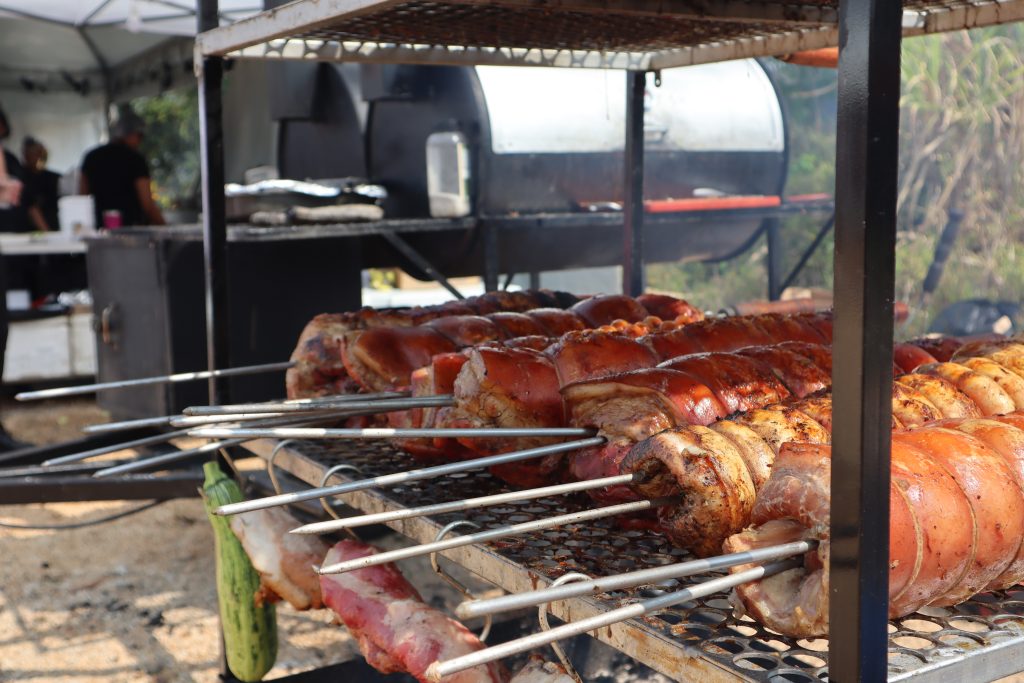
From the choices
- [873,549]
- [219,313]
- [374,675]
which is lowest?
[374,675]

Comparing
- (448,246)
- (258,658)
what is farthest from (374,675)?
(448,246)

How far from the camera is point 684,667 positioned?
1290 millimetres

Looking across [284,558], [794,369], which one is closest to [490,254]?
[284,558]

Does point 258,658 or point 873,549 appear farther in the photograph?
point 258,658

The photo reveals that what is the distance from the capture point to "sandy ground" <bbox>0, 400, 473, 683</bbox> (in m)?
3.39

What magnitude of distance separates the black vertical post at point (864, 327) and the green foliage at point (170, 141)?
17791 millimetres

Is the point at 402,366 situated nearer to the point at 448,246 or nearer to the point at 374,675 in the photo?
the point at 374,675

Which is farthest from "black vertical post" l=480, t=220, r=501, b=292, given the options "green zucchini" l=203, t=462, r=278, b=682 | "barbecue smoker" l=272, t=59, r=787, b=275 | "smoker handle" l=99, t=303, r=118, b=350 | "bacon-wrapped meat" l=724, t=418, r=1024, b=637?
"bacon-wrapped meat" l=724, t=418, r=1024, b=637

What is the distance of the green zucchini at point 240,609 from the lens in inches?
99.0

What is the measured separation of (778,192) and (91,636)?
552 centimetres

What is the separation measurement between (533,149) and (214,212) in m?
3.33

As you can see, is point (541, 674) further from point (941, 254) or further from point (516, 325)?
point (941, 254)

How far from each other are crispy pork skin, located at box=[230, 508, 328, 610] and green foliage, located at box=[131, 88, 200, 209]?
16457 mm

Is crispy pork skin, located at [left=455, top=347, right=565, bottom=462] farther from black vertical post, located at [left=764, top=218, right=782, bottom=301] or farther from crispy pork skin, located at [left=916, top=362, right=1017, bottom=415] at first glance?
black vertical post, located at [left=764, top=218, right=782, bottom=301]
